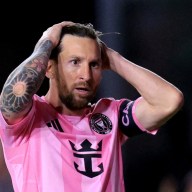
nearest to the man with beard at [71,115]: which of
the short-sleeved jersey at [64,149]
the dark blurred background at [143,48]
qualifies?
the short-sleeved jersey at [64,149]

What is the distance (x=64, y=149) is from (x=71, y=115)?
150 mm

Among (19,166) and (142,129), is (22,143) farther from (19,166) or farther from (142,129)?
(142,129)

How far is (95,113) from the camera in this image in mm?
1585

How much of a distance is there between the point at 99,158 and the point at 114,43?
3.94 ft

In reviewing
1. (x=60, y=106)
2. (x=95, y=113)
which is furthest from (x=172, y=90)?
(x=60, y=106)

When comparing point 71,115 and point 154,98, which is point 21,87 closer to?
point 71,115

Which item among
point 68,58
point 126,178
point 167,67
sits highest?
point 68,58

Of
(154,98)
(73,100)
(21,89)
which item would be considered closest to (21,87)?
(21,89)

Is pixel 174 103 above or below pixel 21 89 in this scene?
below

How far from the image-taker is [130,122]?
5.14 feet

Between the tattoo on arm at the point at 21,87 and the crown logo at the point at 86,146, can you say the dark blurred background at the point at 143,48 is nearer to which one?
the crown logo at the point at 86,146

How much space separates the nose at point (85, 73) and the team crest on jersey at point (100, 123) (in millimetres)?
177

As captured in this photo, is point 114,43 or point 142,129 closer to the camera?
point 142,129

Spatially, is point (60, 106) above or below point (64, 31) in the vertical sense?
below
